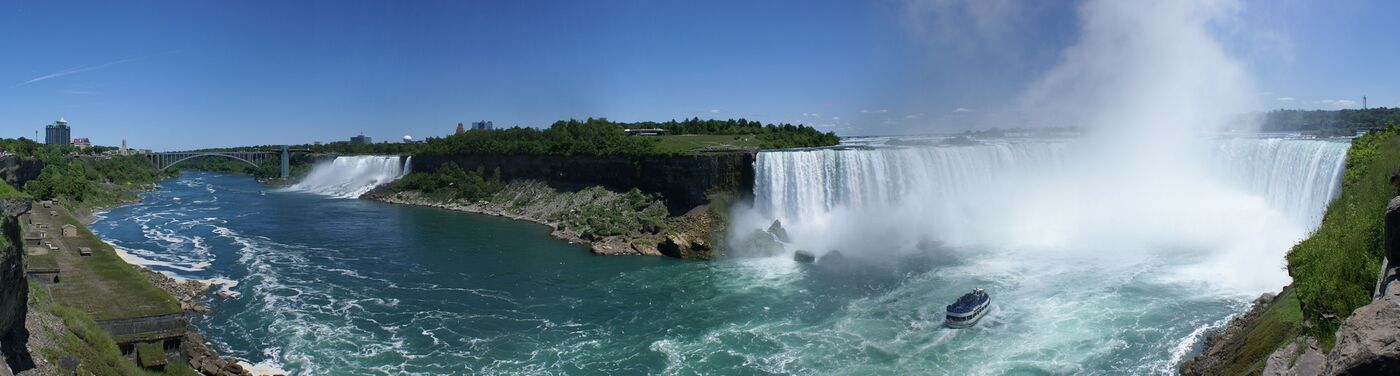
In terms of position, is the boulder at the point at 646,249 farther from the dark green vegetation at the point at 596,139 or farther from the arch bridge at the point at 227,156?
the arch bridge at the point at 227,156

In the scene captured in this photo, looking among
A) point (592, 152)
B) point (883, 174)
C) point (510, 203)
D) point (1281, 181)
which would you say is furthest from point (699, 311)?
point (510, 203)

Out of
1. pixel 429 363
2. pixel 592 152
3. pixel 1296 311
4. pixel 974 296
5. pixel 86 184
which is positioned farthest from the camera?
pixel 86 184

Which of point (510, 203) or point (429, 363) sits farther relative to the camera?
point (510, 203)

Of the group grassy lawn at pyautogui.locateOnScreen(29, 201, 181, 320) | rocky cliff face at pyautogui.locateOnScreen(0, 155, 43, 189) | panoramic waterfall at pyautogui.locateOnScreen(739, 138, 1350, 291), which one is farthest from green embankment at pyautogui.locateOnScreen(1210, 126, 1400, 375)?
rocky cliff face at pyautogui.locateOnScreen(0, 155, 43, 189)

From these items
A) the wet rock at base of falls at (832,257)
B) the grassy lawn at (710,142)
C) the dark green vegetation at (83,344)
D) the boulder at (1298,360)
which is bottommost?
the wet rock at base of falls at (832,257)

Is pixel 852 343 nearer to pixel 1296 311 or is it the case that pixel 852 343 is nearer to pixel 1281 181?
pixel 1296 311

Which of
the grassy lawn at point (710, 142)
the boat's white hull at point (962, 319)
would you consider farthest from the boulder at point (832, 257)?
the grassy lawn at point (710, 142)

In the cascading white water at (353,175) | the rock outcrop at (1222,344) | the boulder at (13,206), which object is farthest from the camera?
the cascading white water at (353,175)

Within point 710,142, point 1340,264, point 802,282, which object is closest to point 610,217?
point 710,142
